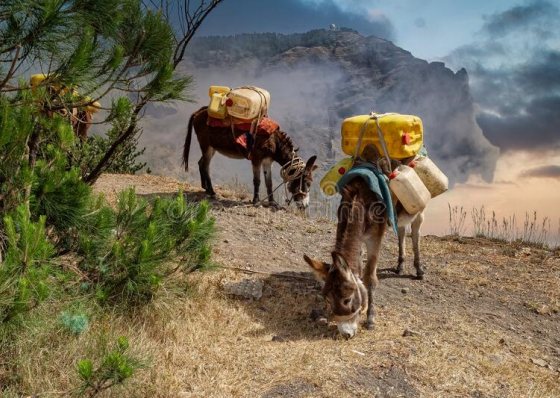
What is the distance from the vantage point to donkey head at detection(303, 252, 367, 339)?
16.0 feet

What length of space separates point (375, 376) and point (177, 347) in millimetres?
1769

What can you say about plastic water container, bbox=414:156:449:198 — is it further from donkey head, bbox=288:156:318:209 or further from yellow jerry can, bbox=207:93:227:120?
yellow jerry can, bbox=207:93:227:120

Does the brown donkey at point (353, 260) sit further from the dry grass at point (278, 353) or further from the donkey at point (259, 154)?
the donkey at point (259, 154)

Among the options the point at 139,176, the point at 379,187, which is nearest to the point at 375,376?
the point at 379,187

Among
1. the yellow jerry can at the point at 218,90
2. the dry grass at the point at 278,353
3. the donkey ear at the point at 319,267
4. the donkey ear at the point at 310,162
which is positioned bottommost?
the dry grass at the point at 278,353

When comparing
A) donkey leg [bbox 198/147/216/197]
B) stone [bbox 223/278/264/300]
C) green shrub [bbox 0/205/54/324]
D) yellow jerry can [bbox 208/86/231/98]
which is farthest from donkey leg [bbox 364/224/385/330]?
yellow jerry can [bbox 208/86/231/98]

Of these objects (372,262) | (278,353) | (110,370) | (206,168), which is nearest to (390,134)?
(372,262)

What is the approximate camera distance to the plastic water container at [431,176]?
6859 mm

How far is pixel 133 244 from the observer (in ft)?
16.3

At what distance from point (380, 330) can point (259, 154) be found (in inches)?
223

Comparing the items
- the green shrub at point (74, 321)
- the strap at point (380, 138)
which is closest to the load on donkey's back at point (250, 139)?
the strap at point (380, 138)

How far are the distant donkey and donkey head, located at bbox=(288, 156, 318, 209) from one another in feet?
16.4

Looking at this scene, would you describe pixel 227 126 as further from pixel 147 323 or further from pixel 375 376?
pixel 375 376

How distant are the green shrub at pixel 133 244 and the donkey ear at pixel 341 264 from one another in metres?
1.37
